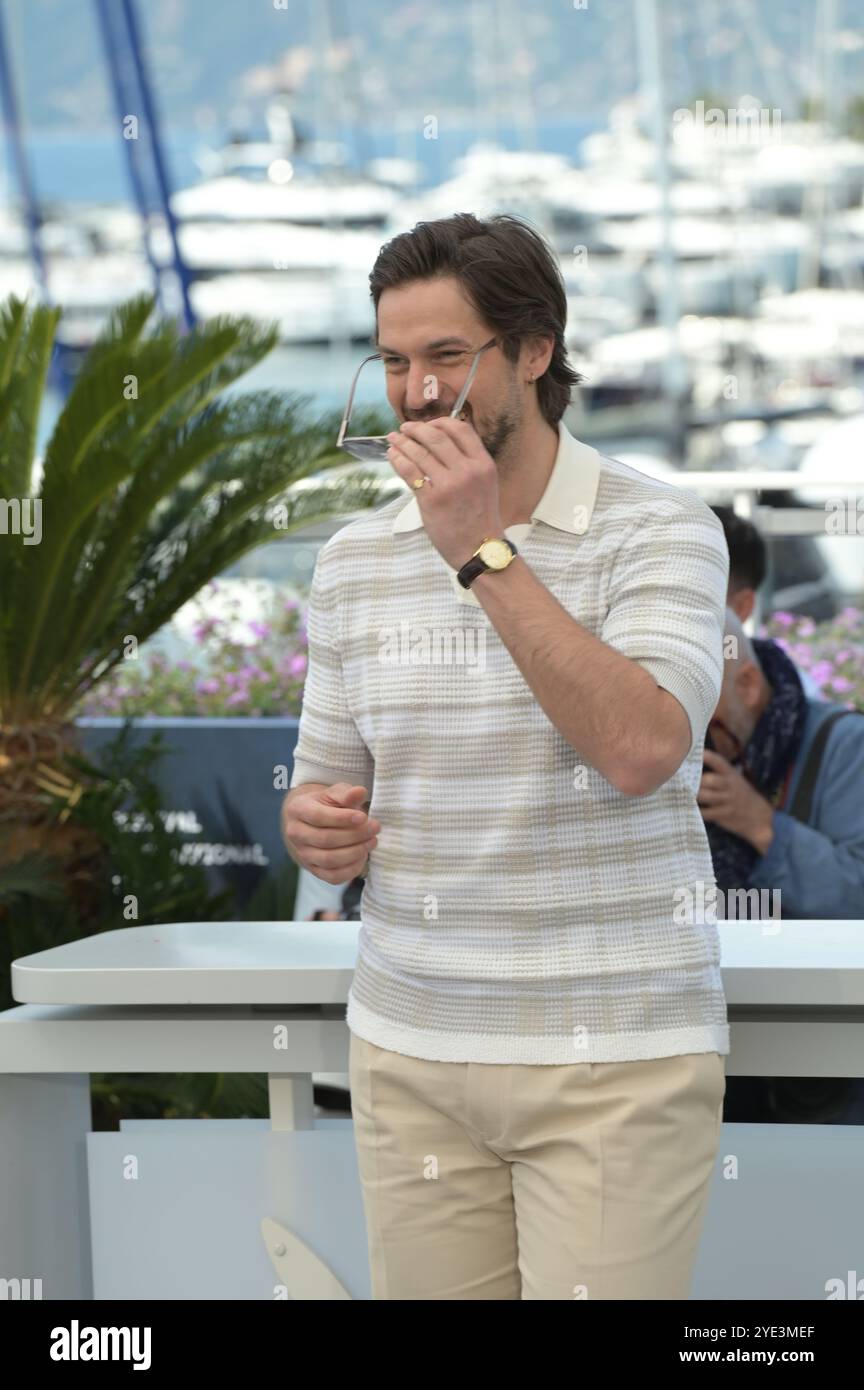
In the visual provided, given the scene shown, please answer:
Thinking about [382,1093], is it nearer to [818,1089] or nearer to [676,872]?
[676,872]

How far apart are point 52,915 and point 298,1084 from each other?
9.74ft

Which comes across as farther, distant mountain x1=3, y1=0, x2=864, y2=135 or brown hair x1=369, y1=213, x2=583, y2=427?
distant mountain x1=3, y1=0, x2=864, y2=135

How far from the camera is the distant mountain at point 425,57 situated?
585 inches

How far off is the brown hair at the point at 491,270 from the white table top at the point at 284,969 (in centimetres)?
82

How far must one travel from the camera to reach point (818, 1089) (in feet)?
10.7

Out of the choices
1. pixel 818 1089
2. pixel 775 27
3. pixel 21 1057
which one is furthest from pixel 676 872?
pixel 775 27

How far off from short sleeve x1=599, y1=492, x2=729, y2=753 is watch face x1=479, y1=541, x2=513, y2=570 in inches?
6.1

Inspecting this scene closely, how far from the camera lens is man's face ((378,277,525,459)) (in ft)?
6.72

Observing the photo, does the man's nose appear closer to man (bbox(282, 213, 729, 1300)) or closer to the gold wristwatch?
man (bbox(282, 213, 729, 1300))

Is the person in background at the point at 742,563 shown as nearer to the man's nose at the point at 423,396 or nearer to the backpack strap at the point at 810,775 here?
the backpack strap at the point at 810,775

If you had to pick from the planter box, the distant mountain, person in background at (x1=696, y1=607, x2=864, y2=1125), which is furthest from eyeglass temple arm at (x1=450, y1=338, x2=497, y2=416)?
the distant mountain

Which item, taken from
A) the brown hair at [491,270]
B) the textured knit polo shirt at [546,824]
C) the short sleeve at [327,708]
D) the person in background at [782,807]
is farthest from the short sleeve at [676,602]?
the person in background at [782,807]

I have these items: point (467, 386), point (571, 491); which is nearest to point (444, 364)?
point (467, 386)

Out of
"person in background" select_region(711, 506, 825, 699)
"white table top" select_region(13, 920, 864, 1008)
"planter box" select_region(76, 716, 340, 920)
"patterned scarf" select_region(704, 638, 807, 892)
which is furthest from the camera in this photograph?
"planter box" select_region(76, 716, 340, 920)
